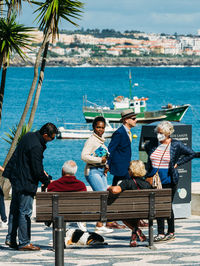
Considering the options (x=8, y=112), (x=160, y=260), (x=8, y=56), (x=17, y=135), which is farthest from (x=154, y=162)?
(x=8, y=112)

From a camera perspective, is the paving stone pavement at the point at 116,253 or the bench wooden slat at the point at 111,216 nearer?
the paving stone pavement at the point at 116,253

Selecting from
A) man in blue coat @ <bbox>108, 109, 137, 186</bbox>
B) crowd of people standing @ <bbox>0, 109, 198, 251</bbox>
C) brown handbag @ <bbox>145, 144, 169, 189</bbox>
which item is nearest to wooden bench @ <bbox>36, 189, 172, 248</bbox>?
crowd of people standing @ <bbox>0, 109, 198, 251</bbox>

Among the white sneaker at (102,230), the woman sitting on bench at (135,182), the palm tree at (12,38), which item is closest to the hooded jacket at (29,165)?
the woman sitting on bench at (135,182)

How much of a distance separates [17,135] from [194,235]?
644 cm

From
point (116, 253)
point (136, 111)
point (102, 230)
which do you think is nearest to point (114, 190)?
point (116, 253)

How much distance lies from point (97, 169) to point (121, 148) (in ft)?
1.33

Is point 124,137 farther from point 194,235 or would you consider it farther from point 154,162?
point 194,235

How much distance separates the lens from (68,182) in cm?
714

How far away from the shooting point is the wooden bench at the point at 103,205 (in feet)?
22.6

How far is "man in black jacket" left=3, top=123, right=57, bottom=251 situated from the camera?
273 inches

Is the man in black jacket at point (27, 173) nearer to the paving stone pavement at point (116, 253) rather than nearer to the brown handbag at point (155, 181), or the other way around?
the paving stone pavement at point (116, 253)

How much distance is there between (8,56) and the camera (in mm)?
12133

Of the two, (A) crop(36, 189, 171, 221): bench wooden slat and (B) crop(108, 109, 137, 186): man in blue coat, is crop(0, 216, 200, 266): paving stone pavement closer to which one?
(A) crop(36, 189, 171, 221): bench wooden slat

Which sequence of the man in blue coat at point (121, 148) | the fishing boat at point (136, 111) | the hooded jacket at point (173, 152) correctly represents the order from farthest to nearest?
the fishing boat at point (136, 111) < the man in blue coat at point (121, 148) < the hooded jacket at point (173, 152)
